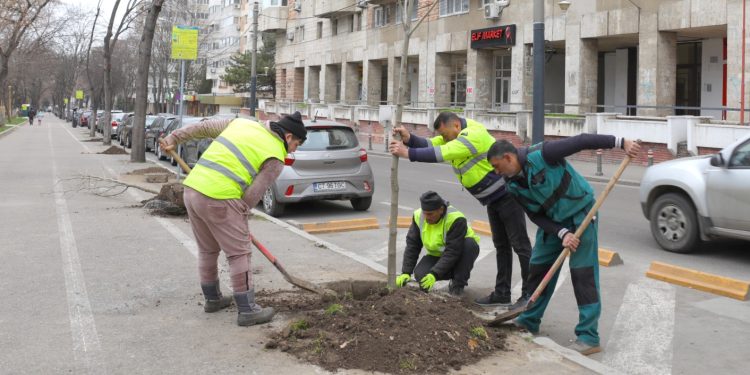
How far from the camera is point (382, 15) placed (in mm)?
46625

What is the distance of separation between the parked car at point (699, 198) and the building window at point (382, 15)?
125 ft

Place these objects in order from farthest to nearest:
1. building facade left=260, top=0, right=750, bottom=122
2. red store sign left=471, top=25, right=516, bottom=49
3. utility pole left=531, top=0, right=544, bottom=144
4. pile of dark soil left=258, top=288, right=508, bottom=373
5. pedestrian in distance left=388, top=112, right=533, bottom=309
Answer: red store sign left=471, top=25, right=516, bottom=49, building facade left=260, top=0, right=750, bottom=122, utility pole left=531, top=0, right=544, bottom=144, pedestrian in distance left=388, top=112, right=533, bottom=309, pile of dark soil left=258, top=288, right=508, bottom=373

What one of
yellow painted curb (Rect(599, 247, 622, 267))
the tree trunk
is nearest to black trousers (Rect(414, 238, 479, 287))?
yellow painted curb (Rect(599, 247, 622, 267))

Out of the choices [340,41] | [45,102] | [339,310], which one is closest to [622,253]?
[339,310]

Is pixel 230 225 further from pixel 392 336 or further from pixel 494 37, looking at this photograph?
pixel 494 37

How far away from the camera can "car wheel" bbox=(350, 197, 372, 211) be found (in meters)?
12.9

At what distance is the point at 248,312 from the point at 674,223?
6046mm

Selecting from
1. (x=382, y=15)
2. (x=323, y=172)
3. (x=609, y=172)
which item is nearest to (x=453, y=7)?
(x=382, y=15)

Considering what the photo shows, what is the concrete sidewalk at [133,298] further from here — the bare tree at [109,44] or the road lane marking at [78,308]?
the bare tree at [109,44]

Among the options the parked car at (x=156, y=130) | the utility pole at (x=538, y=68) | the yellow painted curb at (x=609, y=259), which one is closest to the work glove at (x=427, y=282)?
the yellow painted curb at (x=609, y=259)

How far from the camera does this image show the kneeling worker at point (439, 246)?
6406 millimetres

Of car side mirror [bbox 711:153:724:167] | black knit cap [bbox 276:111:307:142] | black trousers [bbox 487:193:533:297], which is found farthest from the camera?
car side mirror [bbox 711:153:724:167]

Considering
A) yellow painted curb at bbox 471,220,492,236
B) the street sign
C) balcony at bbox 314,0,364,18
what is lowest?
yellow painted curb at bbox 471,220,492,236

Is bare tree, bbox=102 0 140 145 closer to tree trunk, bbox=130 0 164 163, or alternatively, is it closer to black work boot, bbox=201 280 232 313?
tree trunk, bbox=130 0 164 163
